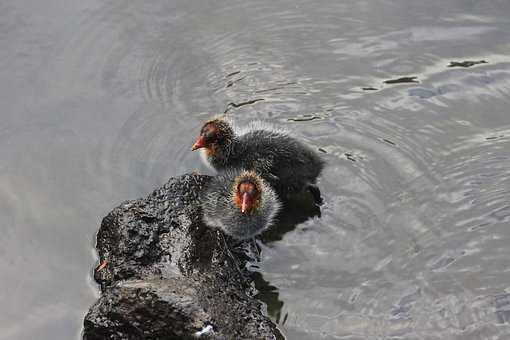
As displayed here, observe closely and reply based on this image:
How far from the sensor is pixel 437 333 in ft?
17.9

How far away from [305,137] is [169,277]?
88.0 inches

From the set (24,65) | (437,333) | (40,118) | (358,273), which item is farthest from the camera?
(24,65)

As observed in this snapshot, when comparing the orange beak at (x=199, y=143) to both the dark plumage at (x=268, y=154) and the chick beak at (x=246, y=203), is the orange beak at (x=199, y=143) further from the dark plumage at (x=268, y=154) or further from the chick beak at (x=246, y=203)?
the chick beak at (x=246, y=203)

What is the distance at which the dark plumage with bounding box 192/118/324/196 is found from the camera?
660 cm

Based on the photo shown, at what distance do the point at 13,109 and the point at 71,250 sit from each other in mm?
1972

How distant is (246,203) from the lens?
601 cm

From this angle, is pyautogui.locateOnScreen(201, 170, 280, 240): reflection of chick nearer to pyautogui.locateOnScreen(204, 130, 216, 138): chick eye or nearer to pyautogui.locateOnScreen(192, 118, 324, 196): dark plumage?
pyautogui.locateOnScreen(192, 118, 324, 196): dark plumage

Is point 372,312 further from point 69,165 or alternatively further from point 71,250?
point 69,165

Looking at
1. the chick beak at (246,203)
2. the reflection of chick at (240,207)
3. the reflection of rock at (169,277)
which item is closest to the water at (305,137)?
the reflection of chick at (240,207)

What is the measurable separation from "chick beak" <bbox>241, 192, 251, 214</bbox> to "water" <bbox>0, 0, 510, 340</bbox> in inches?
18.6

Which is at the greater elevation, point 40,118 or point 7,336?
point 40,118

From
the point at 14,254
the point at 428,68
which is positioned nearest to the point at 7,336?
the point at 14,254

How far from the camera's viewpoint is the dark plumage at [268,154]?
6602mm

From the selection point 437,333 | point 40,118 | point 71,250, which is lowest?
point 437,333
